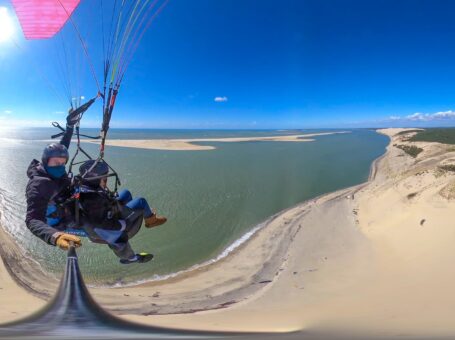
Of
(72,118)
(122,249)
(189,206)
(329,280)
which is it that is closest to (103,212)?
(122,249)

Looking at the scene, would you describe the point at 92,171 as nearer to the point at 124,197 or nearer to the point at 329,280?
the point at 124,197

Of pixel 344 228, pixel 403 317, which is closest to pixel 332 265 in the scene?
pixel 344 228

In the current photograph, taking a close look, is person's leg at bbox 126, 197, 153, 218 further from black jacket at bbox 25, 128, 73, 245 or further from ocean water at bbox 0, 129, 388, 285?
ocean water at bbox 0, 129, 388, 285

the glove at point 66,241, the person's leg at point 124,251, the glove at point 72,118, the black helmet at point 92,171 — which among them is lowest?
the person's leg at point 124,251

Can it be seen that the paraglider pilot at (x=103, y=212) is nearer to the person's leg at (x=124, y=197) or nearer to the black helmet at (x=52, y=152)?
the person's leg at (x=124, y=197)

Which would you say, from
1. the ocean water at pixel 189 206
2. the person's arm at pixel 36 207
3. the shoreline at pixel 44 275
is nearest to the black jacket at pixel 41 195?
the person's arm at pixel 36 207
